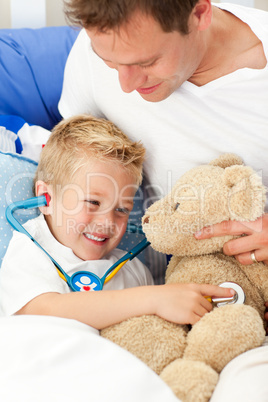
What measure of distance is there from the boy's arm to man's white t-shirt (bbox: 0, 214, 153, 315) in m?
0.06

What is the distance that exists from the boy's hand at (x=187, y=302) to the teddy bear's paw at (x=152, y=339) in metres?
0.02

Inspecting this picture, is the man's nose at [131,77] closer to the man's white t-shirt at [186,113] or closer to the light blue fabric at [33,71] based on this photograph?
the man's white t-shirt at [186,113]

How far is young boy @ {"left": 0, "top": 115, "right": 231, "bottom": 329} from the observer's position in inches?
41.8

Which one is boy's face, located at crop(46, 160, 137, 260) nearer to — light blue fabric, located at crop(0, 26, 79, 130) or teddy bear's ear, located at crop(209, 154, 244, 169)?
teddy bear's ear, located at crop(209, 154, 244, 169)

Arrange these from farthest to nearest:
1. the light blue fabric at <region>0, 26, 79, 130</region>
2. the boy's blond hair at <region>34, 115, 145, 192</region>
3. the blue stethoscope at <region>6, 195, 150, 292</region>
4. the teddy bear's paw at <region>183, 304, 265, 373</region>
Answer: the light blue fabric at <region>0, 26, 79, 130</region>
the boy's blond hair at <region>34, 115, 145, 192</region>
the blue stethoscope at <region>6, 195, 150, 292</region>
the teddy bear's paw at <region>183, 304, 265, 373</region>

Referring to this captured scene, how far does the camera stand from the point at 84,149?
1.27 meters

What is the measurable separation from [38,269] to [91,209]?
208 millimetres

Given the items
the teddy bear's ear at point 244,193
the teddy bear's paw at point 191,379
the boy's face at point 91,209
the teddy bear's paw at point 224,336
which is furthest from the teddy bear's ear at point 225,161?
the teddy bear's paw at point 191,379

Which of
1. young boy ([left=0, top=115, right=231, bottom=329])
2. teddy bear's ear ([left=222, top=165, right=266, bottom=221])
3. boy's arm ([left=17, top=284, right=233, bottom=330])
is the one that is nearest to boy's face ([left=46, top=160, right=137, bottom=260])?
young boy ([left=0, top=115, right=231, bottom=329])

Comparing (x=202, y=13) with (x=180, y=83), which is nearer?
(x=202, y=13)

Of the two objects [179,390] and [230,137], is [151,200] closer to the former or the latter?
[230,137]

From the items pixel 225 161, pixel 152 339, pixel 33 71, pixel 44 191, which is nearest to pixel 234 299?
pixel 152 339

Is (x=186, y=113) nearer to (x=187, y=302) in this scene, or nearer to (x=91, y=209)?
(x=91, y=209)

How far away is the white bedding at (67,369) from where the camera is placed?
29.0 inches
